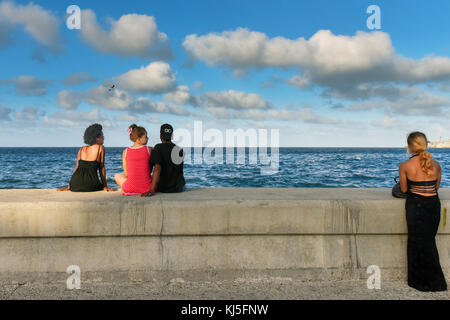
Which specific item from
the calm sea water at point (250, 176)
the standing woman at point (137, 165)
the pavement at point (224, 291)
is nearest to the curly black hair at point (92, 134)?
the standing woman at point (137, 165)

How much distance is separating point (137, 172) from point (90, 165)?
0.97 meters

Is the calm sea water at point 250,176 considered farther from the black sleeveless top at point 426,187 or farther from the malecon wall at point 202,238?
the black sleeveless top at point 426,187

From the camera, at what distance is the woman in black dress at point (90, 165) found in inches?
198

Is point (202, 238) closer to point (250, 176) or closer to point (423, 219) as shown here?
point (423, 219)

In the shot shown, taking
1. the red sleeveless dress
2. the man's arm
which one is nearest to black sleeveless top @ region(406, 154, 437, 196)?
the man's arm

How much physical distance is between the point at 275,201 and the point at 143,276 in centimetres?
175

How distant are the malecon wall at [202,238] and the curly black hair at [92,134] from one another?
164 cm

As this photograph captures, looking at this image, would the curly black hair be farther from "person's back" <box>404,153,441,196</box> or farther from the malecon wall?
"person's back" <box>404,153,441,196</box>

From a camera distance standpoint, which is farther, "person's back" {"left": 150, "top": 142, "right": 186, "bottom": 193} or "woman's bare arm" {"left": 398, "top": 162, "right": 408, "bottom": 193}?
"person's back" {"left": 150, "top": 142, "right": 186, "bottom": 193}

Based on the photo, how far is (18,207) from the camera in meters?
3.78

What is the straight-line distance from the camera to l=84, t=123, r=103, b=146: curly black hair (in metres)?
5.29

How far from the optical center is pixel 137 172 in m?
4.79

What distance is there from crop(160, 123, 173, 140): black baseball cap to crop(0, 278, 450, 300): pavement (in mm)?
2130

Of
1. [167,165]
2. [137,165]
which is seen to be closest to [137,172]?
[137,165]
